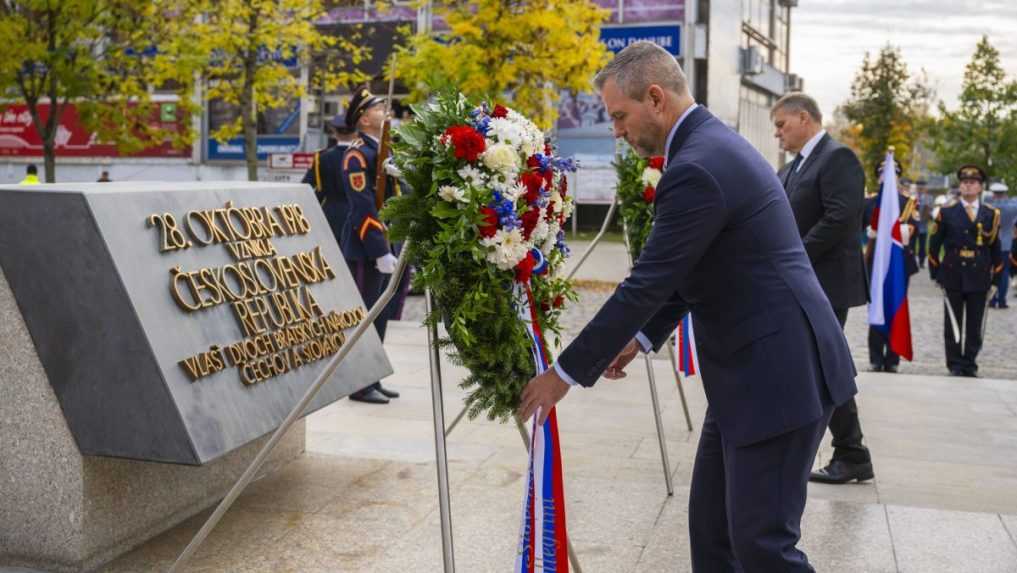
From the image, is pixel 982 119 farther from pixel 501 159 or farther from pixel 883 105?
pixel 501 159

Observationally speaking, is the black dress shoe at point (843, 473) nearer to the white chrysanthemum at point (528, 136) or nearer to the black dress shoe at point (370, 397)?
the white chrysanthemum at point (528, 136)

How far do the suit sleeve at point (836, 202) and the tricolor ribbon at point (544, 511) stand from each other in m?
2.96

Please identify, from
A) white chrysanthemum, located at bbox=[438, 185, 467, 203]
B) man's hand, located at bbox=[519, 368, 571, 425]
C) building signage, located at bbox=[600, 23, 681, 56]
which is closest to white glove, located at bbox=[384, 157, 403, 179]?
white chrysanthemum, located at bbox=[438, 185, 467, 203]

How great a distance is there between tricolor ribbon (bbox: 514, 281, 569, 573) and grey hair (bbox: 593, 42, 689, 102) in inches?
42.9

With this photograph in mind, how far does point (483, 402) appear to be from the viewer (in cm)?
398

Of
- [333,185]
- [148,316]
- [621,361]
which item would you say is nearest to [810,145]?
[621,361]

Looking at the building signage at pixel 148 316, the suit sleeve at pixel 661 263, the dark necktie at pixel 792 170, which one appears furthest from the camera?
the dark necktie at pixel 792 170

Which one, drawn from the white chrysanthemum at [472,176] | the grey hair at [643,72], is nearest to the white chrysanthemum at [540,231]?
the white chrysanthemum at [472,176]

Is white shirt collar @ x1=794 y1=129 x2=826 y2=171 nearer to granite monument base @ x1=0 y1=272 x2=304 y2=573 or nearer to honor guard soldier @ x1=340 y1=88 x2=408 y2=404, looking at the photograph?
honor guard soldier @ x1=340 y1=88 x2=408 y2=404

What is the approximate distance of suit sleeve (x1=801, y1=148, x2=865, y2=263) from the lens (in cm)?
627

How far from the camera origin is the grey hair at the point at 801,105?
6.41 metres

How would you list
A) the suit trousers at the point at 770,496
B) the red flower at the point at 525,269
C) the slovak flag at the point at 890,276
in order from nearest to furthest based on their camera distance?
1. the suit trousers at the point at 770,496
2. the red flower at the point at 525,269
3. the slovak flag at the point at 890,276

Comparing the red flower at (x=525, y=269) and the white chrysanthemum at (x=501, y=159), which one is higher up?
the white chrysanthemum at (x=501, y=159)

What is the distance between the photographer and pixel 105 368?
15.0 ft
